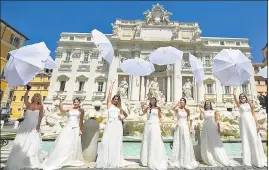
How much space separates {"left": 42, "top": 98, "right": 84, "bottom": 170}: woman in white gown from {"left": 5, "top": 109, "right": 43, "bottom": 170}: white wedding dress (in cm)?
43

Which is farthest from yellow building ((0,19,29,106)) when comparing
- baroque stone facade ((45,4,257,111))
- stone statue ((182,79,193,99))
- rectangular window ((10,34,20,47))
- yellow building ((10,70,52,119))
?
stone statue ((182,79,193,99))

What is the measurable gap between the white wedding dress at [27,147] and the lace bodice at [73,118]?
3.03 feet

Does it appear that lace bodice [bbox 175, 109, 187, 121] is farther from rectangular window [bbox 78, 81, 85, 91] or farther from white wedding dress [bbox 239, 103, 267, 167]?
rectangular window [bbox 78, 81, 85, 91]

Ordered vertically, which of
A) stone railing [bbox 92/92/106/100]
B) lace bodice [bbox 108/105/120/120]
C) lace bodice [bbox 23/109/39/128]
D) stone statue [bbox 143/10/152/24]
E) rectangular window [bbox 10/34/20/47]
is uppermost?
stone statue [bbox 143/10/152/24]

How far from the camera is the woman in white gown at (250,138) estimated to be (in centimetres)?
570

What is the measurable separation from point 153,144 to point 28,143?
3466 millimetres

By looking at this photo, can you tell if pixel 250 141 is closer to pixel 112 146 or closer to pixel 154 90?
pixel 112 146

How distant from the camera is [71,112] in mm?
5766

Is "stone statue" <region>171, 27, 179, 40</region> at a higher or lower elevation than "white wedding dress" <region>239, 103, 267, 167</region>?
higher

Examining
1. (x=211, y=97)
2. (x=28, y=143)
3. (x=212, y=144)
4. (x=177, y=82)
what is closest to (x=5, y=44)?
(x=177, y=82)

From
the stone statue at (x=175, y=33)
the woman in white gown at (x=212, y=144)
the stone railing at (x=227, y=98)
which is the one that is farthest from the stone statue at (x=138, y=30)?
the woman in white gown at (x=212, y=144)

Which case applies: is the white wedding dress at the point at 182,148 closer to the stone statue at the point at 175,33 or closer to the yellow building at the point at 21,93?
the stone statue at the point at 175,33

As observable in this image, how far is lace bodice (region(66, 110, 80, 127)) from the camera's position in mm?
5705

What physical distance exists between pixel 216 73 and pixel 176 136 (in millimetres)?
2521
